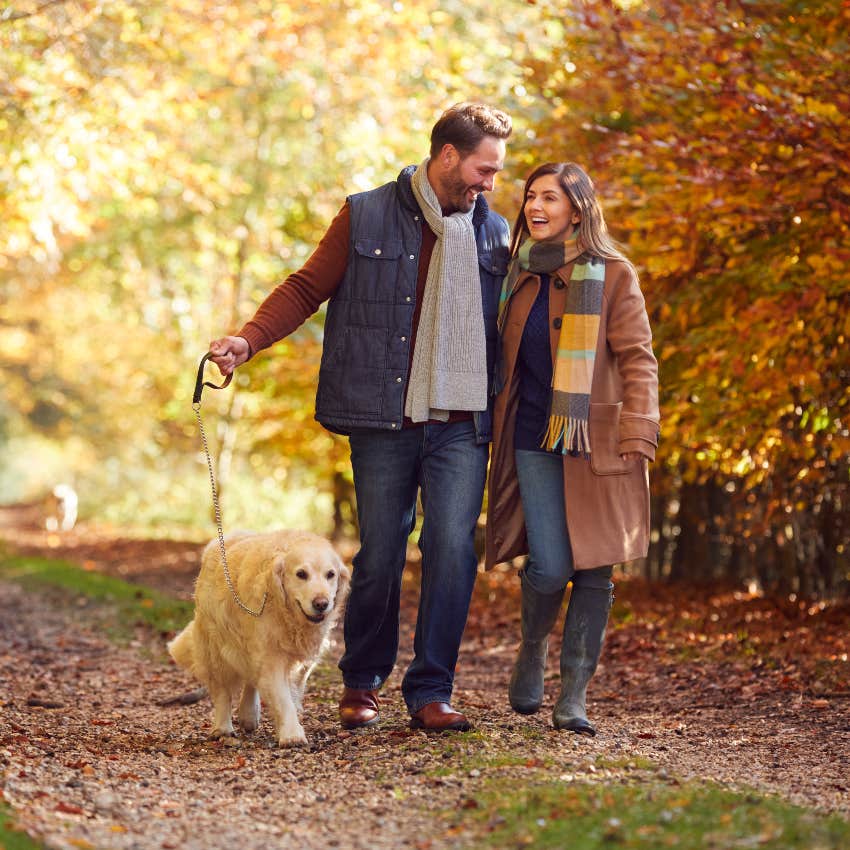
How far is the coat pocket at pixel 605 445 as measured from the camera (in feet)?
14.7

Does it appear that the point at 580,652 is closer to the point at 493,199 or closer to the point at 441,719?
the point at 441,719

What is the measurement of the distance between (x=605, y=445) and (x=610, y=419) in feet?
0.33

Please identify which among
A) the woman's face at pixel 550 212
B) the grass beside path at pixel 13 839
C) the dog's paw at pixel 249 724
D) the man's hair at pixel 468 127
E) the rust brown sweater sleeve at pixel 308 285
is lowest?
the dog's paw at pixel 249 724

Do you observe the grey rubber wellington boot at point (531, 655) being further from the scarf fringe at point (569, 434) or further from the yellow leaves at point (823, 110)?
the yellow leaves at point (823, 110)

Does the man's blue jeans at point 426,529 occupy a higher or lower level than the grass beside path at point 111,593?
higher

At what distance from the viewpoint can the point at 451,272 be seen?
15.5 feet

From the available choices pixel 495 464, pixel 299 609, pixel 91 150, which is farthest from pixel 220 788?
pixel 91 150

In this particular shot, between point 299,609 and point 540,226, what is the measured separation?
5.74 feet

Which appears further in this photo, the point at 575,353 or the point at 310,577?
the point at 310,577

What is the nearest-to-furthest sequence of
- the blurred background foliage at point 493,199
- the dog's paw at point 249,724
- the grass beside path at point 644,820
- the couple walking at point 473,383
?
the grass beside path at point 644,820
the couple walking at point 473,383
the dog's paw at point 249,724
the blurred background foliage at point 493,199

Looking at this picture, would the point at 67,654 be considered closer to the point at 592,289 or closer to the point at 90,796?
the point at 90,796

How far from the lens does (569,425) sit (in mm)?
4426

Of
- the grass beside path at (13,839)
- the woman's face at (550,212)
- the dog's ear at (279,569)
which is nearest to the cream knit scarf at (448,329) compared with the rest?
the woman's face at (550,212)

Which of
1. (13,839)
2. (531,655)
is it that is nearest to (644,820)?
(531,655)
